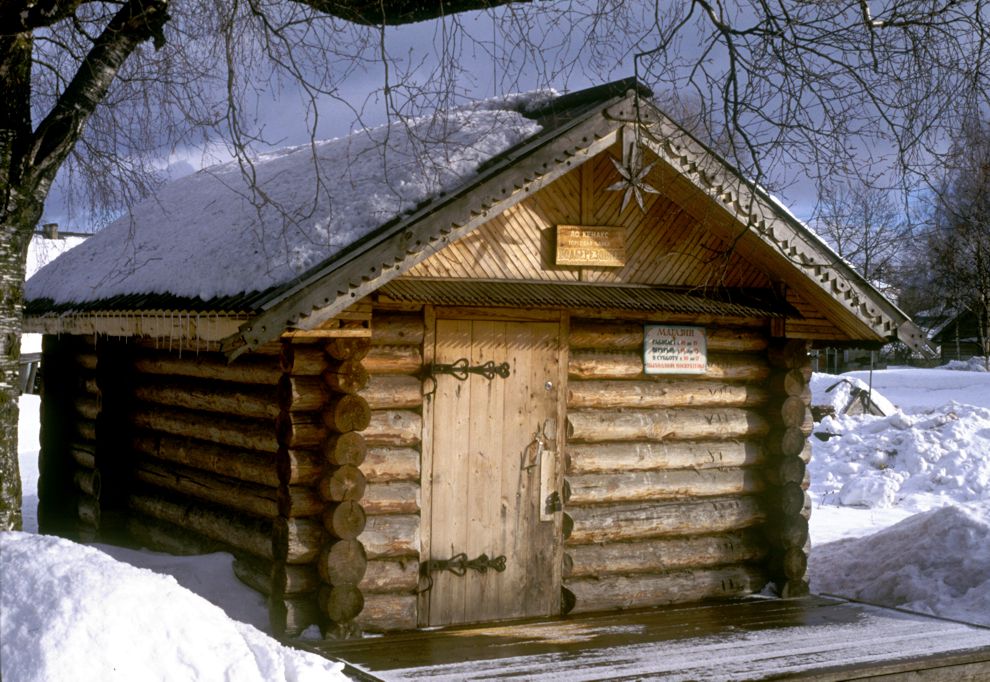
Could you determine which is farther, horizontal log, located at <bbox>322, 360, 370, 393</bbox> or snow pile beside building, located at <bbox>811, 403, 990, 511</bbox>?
snow pile beside building, located at <bbox>811, 403, 990, 511</bbox>

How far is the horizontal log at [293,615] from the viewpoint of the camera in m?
8.29

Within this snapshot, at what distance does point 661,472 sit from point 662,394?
69cm

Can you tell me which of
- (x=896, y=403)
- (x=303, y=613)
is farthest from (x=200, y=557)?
(x=896, y=403)

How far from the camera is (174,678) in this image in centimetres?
539

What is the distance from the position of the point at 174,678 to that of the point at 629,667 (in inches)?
135

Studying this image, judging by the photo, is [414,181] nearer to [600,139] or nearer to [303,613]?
[600,139]

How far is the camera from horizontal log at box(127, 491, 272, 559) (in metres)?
8.97

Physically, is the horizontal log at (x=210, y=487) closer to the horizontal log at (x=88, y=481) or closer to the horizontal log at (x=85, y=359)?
the horizontal log at (x=88, y=481)

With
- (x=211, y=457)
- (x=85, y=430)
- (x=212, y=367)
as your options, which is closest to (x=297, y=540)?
(x=211, y=457)

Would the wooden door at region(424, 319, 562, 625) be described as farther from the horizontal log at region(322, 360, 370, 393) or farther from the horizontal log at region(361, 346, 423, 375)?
the horizontal log at region(322, 360, 370, 393)

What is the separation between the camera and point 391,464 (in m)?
8.70

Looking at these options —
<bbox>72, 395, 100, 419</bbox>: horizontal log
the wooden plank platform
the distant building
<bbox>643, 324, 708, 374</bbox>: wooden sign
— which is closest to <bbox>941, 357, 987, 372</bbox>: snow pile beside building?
the distant building

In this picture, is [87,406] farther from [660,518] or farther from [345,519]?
[660,518]

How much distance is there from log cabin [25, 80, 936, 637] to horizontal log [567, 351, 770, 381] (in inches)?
0.8
